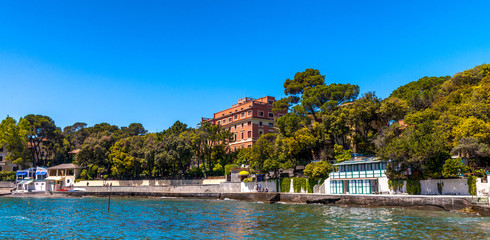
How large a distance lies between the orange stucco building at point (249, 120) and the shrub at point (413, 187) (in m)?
34.5

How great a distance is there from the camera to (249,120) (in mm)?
71000

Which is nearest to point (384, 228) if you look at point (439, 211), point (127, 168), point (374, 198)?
point (439, 211)

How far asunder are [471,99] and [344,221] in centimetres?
2283

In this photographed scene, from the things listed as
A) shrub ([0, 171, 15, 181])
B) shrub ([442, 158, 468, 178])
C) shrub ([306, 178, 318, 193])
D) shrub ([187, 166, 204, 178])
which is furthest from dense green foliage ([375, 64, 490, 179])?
shrub ([0, 171, 15, 181])

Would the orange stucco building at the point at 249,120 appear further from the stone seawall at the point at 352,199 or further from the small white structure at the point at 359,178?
the small white structure at the point at 359,178

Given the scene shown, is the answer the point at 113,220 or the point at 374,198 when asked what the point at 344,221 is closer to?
the point at 374,198

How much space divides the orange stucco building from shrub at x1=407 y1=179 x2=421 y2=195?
34.5m

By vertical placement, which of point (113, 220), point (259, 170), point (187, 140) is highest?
point (187, 140)

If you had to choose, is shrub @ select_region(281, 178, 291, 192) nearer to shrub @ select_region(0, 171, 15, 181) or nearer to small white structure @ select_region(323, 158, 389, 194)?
small white structure @ select_region(323, 158, 389, 194)

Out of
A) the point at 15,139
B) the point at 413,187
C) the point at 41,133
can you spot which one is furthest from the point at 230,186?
the point at 41,133

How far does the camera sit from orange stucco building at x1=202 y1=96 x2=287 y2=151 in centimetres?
7062

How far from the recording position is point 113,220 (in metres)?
27.0

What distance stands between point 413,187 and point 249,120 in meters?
39.2

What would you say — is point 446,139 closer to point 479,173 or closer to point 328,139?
point 479,173
